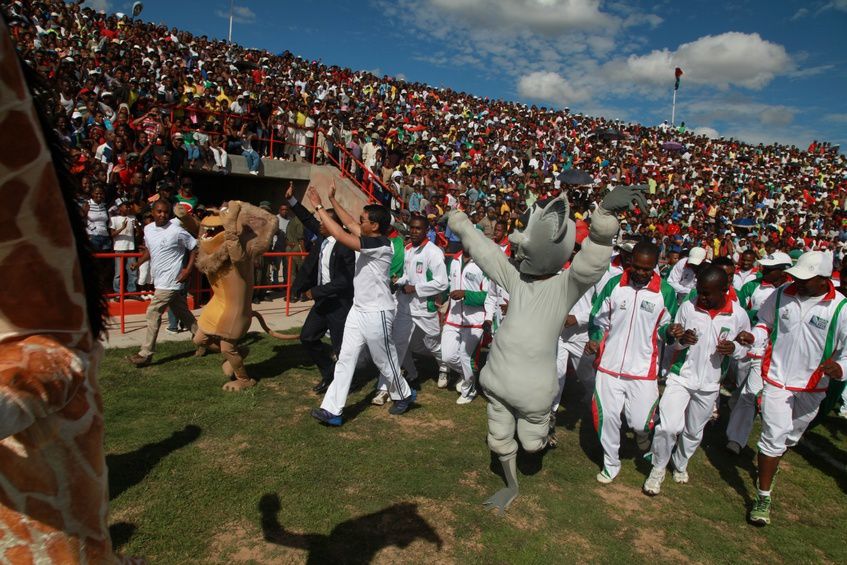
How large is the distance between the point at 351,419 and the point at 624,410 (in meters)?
2.64

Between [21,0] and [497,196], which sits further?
[497,196]

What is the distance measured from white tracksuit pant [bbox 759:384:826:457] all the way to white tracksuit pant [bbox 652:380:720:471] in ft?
1.34

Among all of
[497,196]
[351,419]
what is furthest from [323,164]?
[351,419]

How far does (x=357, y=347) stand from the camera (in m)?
5.33

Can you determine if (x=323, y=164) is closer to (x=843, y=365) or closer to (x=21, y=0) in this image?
(x=21, y=0)

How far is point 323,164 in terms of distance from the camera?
15320 mm

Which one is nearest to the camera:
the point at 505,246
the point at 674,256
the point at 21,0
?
the point at 505,246

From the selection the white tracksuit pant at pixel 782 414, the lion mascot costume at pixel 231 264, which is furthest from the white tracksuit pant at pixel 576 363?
Result: the lion mascot costume at pixel 231 264

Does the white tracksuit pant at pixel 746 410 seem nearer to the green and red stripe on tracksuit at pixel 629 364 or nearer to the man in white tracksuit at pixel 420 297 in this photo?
the green and red stripe on tracksuit at pixel 629 364

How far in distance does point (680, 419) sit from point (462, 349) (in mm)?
2564

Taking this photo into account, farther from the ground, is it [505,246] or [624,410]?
[505,246]

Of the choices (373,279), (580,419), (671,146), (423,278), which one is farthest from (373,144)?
(671,146)

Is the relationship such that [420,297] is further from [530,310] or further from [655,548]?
[655,548]

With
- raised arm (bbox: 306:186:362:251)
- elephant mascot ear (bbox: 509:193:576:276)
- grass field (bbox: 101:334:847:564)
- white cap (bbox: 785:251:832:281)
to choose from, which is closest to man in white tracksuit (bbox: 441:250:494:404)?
grass field (bbox: 101:334:847:564)
